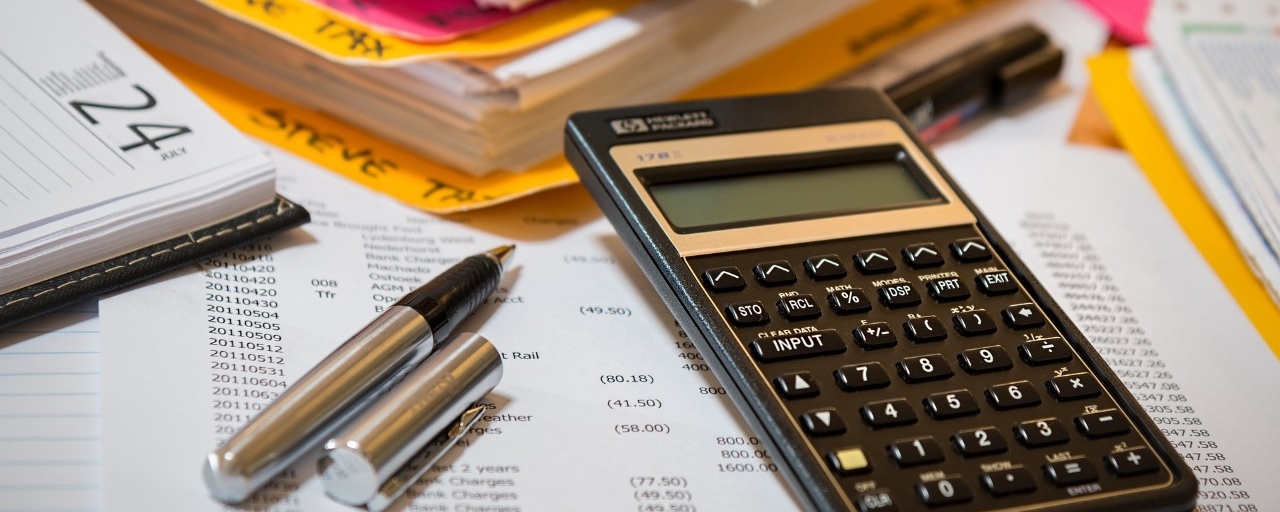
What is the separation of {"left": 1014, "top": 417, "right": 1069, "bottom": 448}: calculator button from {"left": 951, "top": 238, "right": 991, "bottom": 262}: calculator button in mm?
101

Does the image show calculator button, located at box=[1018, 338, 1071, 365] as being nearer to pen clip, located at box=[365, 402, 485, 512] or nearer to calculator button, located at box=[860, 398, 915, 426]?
calculator button, located at box=[860, 398, 915, 426]

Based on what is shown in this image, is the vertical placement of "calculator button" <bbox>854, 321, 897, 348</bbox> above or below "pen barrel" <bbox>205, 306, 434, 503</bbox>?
below

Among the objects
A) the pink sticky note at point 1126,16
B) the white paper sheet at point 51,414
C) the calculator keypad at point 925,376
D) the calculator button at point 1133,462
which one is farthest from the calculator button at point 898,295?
the pink sticky note at point 1126,16

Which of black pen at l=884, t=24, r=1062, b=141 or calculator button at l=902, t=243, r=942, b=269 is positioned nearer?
calculator button at l=902, t=243, r=942, b=269

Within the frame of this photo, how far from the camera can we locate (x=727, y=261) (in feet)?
1.63

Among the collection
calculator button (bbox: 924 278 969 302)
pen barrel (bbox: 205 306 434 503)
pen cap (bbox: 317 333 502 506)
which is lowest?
calculator button (bbox: 924 278 969 302)

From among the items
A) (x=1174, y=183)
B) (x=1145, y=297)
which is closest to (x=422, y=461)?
(x=1145, y=297)

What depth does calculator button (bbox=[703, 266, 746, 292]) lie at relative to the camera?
0.48 meters

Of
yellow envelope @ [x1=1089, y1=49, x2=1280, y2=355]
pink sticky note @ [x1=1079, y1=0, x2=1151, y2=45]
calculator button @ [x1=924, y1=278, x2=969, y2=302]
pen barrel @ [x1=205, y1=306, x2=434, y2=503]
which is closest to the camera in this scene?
pen barrel @ [x1=205, y1=306, x2=434, y2=503]

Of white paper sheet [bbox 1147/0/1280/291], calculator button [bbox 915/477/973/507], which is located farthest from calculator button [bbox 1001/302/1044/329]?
white paper sheet [bbox 1147/0/1280/291]

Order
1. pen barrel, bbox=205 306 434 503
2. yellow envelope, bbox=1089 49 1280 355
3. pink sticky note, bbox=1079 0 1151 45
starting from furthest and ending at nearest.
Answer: pink sticky note, bbox=1079 0 1151 45 → yellow envelope, bbox=1089 49 1280 355 → pen barrel, bbox=205 306 434 503

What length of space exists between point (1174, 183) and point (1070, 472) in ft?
1.13

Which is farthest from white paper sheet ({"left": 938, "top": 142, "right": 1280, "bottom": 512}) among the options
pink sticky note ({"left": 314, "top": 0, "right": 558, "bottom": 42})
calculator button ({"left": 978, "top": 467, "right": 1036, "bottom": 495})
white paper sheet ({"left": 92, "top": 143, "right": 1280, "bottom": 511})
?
pink sticky note ({"left": 314, "top": 0, "right": 558, "bottom": 42})

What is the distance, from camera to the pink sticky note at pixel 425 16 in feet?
1.93
